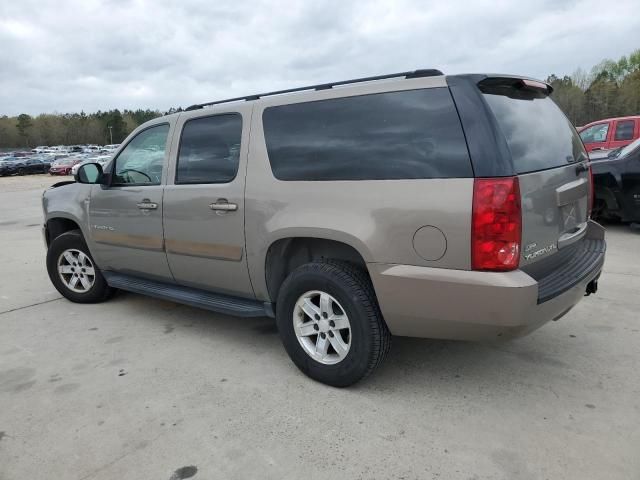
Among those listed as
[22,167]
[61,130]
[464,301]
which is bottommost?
[464,301]

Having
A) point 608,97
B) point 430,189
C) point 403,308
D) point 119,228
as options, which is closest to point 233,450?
point 403,308

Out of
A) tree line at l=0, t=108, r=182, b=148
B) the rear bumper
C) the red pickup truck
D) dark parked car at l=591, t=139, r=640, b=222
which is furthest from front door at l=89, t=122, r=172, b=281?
tree line at l=0, t=108, r=182, b=148

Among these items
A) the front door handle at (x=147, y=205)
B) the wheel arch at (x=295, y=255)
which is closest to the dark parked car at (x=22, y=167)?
the front door handle at (x=147, y=205)

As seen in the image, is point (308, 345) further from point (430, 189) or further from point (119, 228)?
point (119, 228)

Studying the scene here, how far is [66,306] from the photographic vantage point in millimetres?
4934

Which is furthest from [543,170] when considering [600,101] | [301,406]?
[600,101]

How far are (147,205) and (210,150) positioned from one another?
29.6 inches

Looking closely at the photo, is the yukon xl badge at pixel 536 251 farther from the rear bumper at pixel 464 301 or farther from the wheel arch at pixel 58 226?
the wheel arch at pixel 58 226

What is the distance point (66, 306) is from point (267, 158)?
2.99 m

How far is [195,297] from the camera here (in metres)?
3.81

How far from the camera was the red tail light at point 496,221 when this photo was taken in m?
2.43

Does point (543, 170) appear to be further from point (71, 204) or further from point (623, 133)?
point (623, 133)

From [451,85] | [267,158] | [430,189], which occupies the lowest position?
[430,189]

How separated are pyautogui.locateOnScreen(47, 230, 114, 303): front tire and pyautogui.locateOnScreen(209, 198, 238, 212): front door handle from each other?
1.97 m
